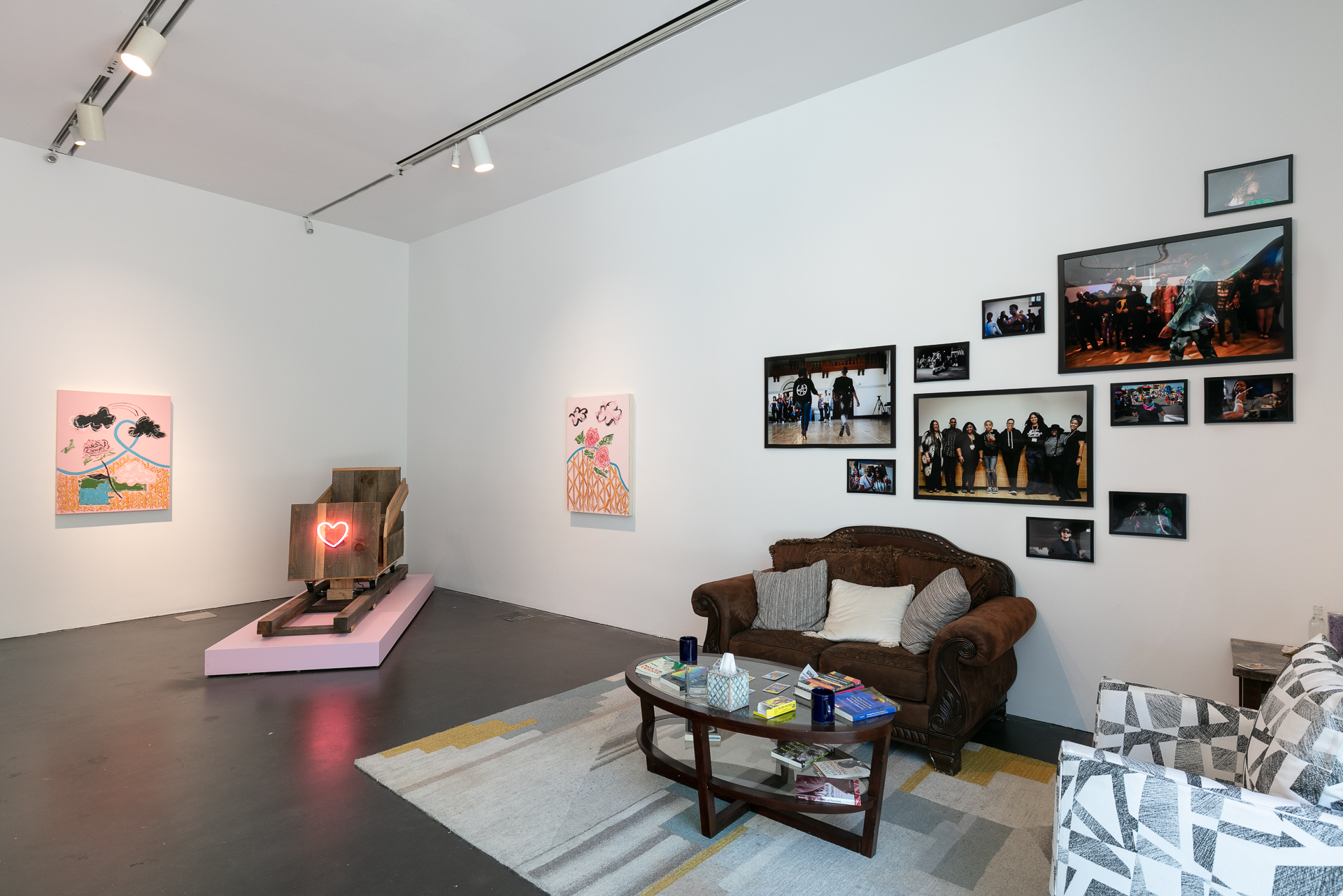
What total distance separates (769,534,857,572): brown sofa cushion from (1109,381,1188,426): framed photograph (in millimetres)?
1619

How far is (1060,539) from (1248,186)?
1902mm

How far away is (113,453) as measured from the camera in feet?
20.2

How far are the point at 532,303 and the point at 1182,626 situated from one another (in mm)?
5614

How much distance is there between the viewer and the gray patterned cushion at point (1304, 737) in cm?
165

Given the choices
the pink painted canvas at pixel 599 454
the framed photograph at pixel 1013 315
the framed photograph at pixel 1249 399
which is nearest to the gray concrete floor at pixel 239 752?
the pink painted canvas at pixel 599 454

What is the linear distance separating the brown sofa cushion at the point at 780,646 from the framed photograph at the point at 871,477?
106 centimetres

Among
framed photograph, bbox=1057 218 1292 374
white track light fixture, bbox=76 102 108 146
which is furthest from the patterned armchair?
white track light fixture, bbox=76 102 108 146

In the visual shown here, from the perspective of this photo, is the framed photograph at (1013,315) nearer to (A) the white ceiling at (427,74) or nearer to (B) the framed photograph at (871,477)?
(B) the framed photograph at (871,477)

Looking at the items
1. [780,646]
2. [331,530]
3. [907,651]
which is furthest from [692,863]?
[331,530]

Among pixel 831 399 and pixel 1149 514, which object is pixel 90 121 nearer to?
pixel 831 399

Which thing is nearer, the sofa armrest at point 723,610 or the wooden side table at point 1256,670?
the wooden side table at point 1256,670

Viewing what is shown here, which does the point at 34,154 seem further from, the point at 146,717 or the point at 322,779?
the point at 322,779

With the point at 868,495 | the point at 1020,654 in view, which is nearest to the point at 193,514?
the point at 868,495

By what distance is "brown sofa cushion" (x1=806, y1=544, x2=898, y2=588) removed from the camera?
4.20 metres
